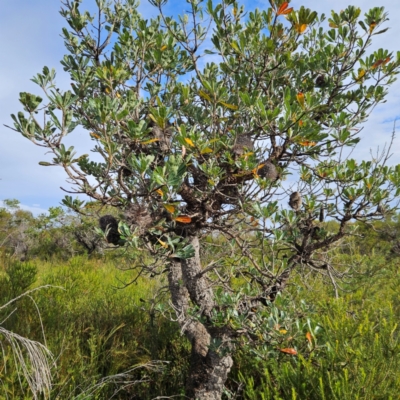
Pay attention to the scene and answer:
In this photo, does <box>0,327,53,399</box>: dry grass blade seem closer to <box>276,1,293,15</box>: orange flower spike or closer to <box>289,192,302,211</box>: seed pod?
<box>289,192,302,211</box>: seed pod

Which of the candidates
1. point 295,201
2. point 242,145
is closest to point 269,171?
point 242,145

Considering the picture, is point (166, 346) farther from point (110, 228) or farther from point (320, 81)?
point (320, 81)

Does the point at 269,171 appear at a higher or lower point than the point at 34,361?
higher

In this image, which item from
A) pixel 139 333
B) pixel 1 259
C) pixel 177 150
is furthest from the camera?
pixel 1 259

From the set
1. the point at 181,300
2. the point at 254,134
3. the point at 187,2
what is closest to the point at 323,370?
the point at 181,300

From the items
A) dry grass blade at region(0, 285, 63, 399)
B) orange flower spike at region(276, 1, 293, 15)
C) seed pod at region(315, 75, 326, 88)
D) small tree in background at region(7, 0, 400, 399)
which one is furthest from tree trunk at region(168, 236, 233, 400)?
orange flower spike at region(276, 1, 293, 15)

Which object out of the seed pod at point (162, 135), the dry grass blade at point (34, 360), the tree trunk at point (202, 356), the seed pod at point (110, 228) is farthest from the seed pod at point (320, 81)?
the dry grass blade at point (34, 360)

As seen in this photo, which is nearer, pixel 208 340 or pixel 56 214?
pixel 208 340

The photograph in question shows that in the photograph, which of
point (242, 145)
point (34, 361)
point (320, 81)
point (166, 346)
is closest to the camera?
point (34, 361)

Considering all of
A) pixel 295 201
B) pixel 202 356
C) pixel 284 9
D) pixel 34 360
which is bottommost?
pixel 202 356

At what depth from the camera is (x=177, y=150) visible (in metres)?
1.96

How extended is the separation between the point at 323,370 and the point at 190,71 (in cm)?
217

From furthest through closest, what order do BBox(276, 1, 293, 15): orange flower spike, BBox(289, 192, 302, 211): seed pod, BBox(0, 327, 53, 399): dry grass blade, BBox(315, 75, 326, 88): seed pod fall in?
BBox(289, 192, 302, 211): seed pod < BBox(315, 75, 326, 88): seed pod < BBox(276, 1, 293, 15): orange flower spike < BBox(0, 327, 53, 399): dry grass blade

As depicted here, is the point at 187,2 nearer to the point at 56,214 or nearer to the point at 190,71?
the point at 190,71
